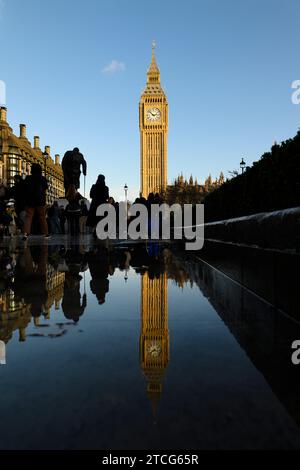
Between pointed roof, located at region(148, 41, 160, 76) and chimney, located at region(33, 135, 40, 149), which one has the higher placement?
pointed roof, located at region(148, 41, 160, 76)

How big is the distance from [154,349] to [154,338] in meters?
0.13

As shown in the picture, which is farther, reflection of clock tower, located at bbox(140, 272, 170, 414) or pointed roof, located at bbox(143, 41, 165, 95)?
pointed roof, located at bbox(143, 41, 165, 95)

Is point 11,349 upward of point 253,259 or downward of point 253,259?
downward

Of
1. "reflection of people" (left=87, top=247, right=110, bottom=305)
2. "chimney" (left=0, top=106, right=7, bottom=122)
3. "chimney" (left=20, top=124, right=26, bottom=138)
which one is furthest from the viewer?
"chimney" (left=20, top=124, right=26, bottom=138)

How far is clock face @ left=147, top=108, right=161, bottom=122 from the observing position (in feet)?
363

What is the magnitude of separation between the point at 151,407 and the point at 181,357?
15.9 inches

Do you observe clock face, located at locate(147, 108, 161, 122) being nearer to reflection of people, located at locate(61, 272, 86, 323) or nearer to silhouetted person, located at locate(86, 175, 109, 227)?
silhouetted person, located at locate(86, 175, 109, 227)

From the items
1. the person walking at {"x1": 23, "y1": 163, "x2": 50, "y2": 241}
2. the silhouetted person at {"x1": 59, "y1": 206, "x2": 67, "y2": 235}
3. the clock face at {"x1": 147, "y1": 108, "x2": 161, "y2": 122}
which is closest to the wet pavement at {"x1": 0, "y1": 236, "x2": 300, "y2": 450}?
the person walking at {"x1": 23, "y1": 163, "x2": 50, "y2": 241}

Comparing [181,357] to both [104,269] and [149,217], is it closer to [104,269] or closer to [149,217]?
[104,269]

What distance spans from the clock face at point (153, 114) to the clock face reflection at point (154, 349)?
115 meters

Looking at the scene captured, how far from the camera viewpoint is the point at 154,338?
1569mm

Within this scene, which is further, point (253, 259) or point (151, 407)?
point (253, 259)
